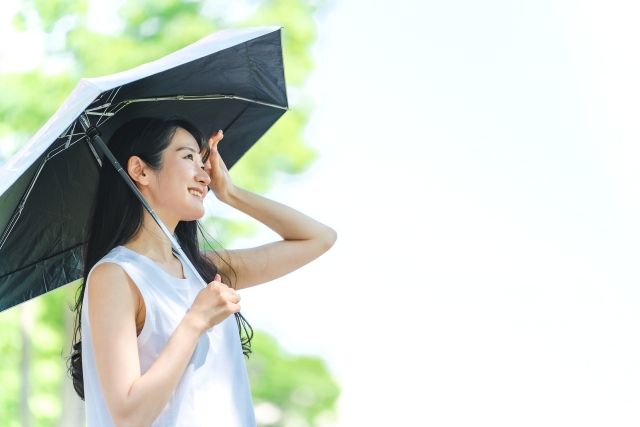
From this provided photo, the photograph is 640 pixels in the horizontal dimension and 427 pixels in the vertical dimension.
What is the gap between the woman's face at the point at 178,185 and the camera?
214 cm

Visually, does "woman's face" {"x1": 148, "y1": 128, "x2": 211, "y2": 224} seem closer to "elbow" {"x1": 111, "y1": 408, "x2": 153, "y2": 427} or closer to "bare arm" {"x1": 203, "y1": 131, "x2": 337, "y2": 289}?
"bare arm" {"x1": 203, "y1": 131, "x2": 337, "y2": 289}

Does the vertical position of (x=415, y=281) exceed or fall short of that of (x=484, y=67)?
it falls short

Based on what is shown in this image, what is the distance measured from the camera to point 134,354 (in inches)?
74.3

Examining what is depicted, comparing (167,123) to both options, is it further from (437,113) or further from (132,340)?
(437,113)

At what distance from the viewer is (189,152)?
7.17 feet

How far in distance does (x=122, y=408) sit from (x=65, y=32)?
7403 mm

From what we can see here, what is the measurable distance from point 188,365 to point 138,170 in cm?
39

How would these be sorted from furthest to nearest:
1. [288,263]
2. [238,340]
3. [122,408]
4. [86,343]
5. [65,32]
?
[65,32]
[288,263]
[238,340]
[86,343]
[122,408]

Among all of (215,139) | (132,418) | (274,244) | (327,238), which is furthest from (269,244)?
(132,418)

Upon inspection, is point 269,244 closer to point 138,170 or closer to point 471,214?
point 138,170

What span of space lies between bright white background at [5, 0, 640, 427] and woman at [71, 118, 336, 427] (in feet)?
36.4

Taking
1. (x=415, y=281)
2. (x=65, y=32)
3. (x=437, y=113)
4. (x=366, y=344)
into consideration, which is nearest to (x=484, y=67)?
(x=437, y=113)

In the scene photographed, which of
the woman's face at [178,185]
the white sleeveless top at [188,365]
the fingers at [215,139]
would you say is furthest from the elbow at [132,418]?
the fingers at [215,139]

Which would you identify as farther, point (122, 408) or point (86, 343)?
point (86, 343)
